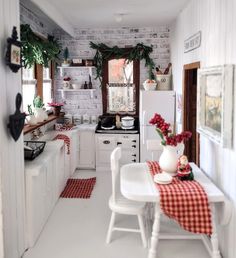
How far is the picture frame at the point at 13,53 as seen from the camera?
8.37 feet

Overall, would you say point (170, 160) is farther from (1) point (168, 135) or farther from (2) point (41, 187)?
(2) point (41, 187)

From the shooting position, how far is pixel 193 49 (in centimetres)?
401

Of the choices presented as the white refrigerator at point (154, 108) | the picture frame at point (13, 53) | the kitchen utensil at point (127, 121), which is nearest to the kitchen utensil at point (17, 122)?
the picture frame at point (13, 53)

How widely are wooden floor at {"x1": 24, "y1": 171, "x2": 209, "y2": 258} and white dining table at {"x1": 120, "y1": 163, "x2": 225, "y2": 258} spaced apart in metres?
0.16

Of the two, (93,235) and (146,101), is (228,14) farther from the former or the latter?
(146,101)

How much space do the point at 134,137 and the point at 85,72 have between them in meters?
1.61

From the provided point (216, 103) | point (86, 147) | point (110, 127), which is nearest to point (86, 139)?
point (86, 147)

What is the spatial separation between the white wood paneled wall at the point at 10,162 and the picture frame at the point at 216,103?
66.6 inches

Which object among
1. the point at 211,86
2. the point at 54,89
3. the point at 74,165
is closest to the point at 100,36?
the point at 54,89

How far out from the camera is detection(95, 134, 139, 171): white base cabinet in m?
5.63

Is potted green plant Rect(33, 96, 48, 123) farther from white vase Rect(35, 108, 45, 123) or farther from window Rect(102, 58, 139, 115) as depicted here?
window Rect(102, 58, 139, 115)

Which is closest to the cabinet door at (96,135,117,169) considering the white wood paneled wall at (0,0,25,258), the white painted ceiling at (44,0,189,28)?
the white painted ceiling at (44,0,189,28)

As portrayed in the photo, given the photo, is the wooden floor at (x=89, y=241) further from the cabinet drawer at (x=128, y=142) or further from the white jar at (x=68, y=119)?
the white jar at (x=68, y=119)

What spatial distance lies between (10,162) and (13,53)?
0.86 metres
